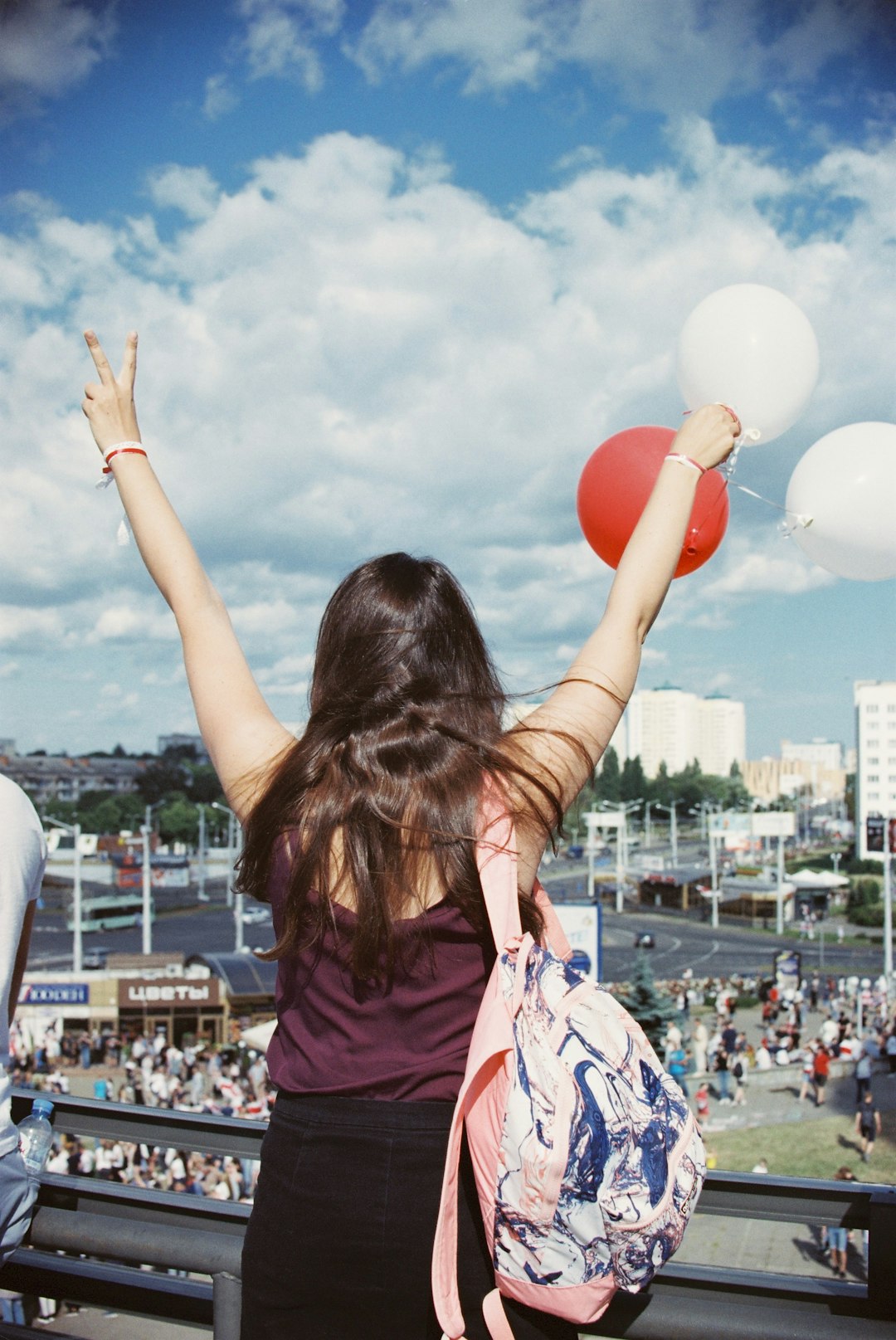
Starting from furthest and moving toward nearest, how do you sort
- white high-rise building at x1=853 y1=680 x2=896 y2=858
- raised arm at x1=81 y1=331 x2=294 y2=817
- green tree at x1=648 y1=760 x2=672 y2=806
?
1. green tree at x1=648 y1=760 x2=672 y2=806
2. white high-rise building at x1=853 y1=680 x2=896 y2=858
3. raised arm at x1=81 y1=331 x2=294 y2=817

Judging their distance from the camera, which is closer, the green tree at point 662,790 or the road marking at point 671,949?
the road marking at point 671,949

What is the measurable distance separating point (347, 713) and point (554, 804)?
28cm

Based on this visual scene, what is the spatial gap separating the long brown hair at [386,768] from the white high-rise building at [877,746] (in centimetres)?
8738

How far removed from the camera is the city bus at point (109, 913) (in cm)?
4600

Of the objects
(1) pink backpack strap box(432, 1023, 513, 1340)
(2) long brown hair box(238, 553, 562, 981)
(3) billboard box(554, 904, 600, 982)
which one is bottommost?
(3) billboard box(554, 904, 600, 982)

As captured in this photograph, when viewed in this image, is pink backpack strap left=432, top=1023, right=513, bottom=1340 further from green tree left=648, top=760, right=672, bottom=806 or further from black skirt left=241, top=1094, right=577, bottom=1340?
green tree left=648, top=760, right=672, bottom=806

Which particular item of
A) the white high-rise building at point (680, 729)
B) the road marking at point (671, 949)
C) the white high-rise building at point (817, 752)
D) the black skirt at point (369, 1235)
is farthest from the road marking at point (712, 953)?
the white high-rise building at point (817, 752)

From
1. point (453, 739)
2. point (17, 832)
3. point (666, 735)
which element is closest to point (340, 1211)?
point (453, 739)

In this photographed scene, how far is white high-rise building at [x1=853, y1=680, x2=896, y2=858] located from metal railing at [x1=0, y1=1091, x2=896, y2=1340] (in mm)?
86761

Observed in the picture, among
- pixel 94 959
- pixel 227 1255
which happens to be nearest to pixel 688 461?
pixel 227 1255

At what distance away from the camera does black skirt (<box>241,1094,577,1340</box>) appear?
43.5 inches

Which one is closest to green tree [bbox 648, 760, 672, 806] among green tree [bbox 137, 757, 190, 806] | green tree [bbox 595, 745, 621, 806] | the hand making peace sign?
green tree [bbox 595, 745, 621, 806]

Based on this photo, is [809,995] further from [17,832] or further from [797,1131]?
[17,832]

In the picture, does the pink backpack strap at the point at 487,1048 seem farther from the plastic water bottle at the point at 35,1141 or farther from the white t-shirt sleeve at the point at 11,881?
the plastic water bottle at the point at 35,1141
